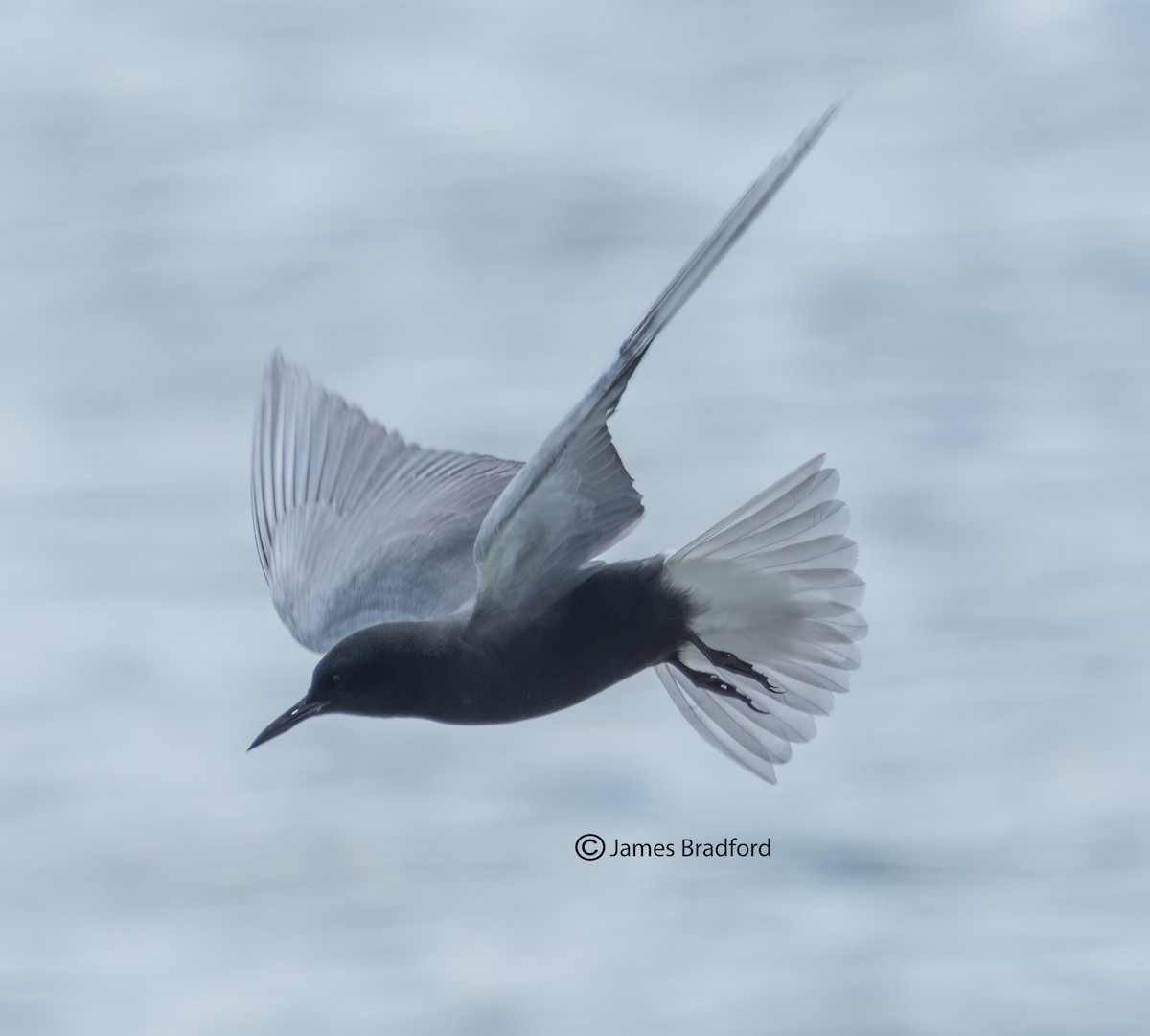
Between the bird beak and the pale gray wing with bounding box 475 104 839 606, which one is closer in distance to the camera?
the pale gray wing with bounding box 475 104 839 606

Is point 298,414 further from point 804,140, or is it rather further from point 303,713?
point 804,140

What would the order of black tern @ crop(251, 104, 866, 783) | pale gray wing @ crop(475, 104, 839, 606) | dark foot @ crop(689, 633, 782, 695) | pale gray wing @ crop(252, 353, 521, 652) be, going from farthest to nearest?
pale gray wing @ crop(252, 353, 521, 652)
dark foot @ crop(689, 633, 782, 695)
black tern @ crop(251, 104, 866, 783)
pale gray wing @ crop(475, 104, 839, 606)

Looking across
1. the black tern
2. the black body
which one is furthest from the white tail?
the black body

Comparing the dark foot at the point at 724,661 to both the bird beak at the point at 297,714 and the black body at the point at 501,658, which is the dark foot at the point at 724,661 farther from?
the bird beak at the point at 297,714

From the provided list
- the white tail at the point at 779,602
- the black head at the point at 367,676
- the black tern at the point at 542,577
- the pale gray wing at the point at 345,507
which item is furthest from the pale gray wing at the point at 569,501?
the pale gray wing at the point at 345,507

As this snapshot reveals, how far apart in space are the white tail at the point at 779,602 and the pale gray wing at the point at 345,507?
24.7 inches

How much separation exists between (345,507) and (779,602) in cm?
128

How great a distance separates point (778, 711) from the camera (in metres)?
3.88

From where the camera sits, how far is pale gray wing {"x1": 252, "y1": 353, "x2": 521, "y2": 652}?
13.4ft

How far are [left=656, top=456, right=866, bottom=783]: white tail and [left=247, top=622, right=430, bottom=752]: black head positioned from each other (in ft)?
1.77

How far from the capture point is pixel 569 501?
319cm

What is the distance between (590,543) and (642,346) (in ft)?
1.69

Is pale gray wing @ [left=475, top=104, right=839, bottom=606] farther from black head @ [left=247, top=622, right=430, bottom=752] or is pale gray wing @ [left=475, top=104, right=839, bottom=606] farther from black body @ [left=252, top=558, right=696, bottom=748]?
black head @ [left=247, top=622, right=430, bottom=752]

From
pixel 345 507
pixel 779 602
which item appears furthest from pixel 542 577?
pixel 345 507
